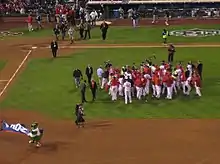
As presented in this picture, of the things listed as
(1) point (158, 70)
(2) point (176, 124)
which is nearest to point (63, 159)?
(2) point (176, 124)

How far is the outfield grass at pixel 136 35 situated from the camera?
4606 centimetres

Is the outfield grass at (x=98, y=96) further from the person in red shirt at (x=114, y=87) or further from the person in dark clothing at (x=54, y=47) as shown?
the person in dark clothing at (x=54, y=47)

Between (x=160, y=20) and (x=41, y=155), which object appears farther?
(x=160, y=20)

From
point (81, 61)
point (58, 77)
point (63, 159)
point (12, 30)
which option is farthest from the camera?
point (12, 30)

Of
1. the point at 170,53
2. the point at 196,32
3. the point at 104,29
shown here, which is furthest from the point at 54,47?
the point at 196,32

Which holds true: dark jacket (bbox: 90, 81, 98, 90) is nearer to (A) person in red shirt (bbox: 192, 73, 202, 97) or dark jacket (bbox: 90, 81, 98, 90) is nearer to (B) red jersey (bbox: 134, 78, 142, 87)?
(B) red jersey (bbox: 134, 78, 142, 87)

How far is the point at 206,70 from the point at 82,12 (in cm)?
2093

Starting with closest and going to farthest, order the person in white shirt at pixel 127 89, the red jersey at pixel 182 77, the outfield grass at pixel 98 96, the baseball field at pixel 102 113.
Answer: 1. the baseball field at pixel 102 113
2. the outfield grass at pixel 98 96
3. the person in white shirt at pixel 127 89
4. the red jersey at pixel 182 77

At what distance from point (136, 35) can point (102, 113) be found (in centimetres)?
2146

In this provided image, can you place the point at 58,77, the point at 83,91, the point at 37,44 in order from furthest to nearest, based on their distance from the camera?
the point at 37,44 < the point at 58,77 < the point at 83,91

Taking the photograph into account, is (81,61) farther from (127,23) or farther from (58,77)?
(127,23)

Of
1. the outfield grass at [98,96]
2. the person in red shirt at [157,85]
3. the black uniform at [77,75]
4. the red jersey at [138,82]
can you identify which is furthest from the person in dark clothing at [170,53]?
the red jersey at [138,82]

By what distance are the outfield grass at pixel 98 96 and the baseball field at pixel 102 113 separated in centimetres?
5

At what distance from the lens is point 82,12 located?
53.9 meters
